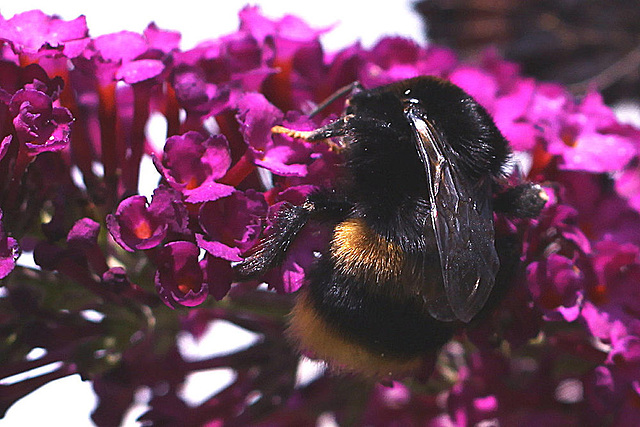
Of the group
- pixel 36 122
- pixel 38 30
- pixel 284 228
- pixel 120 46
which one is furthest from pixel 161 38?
pixel 284 228

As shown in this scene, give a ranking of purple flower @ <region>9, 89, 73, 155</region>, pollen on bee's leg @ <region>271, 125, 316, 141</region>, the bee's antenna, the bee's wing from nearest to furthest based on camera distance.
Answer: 1. the bee's wing
2. purple flower @ <region>9, 89, 73, 155</region>
3. pollen on bee's leg @ <region>271, 125, 316, 141</region>
4. the bee's antenna

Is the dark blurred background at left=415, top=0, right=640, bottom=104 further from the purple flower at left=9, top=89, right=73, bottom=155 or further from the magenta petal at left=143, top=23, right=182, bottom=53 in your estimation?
the purple flower at left=9, top=89, right=73, bottom=155

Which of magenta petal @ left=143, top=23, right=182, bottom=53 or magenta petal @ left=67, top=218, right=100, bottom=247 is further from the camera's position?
magenta petal @ left=143, top=23, right=182, bottom=53

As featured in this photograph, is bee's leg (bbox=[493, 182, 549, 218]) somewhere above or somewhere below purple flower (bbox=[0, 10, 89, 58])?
below

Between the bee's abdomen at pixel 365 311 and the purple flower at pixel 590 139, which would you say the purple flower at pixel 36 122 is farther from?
the purple flower at pixel 590 139

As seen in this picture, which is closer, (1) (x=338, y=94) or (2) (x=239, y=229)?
(2) (x=239, y=229)

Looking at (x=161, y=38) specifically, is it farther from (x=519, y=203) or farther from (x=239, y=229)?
(x=519, y=203)

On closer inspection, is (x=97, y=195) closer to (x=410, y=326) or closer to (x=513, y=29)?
(x=410, y=326)

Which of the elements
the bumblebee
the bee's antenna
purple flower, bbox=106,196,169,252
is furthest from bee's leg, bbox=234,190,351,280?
the bee's antenna
